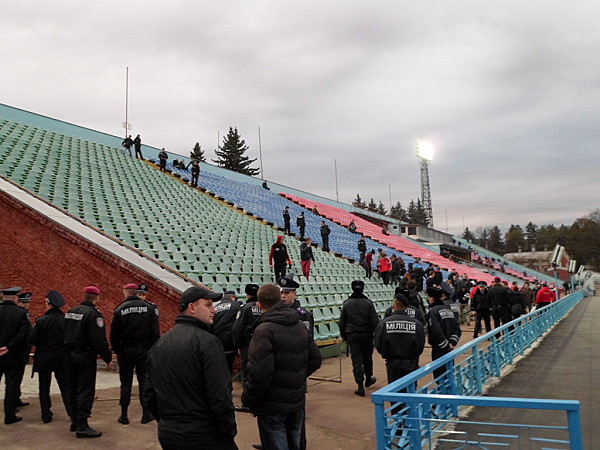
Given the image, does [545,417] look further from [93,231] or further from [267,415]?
[93,231]

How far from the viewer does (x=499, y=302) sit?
1311 centimetres

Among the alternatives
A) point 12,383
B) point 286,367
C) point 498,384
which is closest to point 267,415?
point 286,367

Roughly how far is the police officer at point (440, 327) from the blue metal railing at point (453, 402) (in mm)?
227

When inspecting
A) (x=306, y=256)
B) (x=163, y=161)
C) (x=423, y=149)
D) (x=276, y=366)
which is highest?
(x=423, y=149)

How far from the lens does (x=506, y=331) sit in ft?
30.3

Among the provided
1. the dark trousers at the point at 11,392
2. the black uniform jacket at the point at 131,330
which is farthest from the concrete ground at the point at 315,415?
the black uniform jacket at the point at 131,330

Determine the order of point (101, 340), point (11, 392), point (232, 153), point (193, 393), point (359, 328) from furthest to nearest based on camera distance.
Answer: point (232, 153), point (359, 328), point (11, 392), point (101, 340), point (193, 393)

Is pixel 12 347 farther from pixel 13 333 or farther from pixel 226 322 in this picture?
pixel 226 322

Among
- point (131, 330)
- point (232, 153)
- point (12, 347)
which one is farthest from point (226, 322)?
point (232, 153)

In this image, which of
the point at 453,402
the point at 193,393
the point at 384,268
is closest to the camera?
the point at 193,393

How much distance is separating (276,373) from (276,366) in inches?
2.2

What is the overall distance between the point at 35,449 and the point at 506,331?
777 cm

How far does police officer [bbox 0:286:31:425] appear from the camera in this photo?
579 centimetres

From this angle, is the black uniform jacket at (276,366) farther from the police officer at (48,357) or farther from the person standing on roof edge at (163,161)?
the person standing on roof edge at (163,161)
